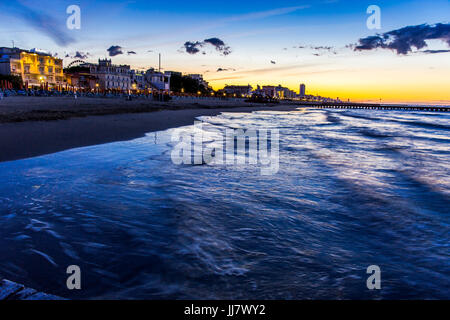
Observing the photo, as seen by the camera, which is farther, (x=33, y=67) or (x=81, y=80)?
(x=81, y=80)

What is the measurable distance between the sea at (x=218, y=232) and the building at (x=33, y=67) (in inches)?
2734

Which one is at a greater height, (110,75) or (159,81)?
(159,81)

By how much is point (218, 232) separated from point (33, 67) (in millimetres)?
85736

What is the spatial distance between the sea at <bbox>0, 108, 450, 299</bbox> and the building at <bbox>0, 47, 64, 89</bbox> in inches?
2734

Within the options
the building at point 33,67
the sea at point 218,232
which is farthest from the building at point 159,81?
the sea at point 218,232

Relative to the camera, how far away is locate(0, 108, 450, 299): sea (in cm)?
273

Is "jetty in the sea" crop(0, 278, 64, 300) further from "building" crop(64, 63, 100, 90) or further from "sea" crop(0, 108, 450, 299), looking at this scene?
"building" crop(64, 63, 100, 90)

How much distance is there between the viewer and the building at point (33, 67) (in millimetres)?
65875

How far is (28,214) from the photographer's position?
4.04 meters

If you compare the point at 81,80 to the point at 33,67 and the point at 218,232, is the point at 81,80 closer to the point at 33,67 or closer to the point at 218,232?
the point at 33,67

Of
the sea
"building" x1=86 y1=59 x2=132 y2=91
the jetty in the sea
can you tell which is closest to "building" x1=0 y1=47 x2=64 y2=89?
"building" x1=86 y1=59 x2=132 y2=91

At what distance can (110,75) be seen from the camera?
92062 mm

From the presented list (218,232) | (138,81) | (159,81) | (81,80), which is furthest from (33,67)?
(218,232)

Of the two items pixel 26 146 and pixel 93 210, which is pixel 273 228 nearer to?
pixel 93 210
